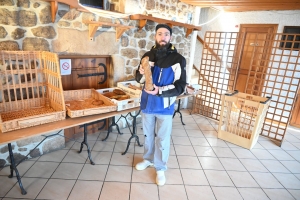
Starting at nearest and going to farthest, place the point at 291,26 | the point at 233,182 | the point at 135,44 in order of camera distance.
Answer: the point at 233,182, the point at 135,44, the point at 291,26

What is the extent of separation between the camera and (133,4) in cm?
266

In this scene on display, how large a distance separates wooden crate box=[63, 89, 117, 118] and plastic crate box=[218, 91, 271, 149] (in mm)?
1815

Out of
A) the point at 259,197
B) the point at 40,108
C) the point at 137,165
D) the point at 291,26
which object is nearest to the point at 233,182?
the point at 259,197

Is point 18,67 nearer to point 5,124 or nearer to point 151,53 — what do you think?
point 5,124

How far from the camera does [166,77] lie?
177cm

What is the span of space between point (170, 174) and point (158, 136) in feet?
1.76

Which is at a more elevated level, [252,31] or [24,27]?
[252,31]

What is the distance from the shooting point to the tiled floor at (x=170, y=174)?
6.06 feet

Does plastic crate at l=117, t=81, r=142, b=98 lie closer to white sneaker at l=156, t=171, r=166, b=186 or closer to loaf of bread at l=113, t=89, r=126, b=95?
loaf of bread at l=113, t=89, r=126, b=95

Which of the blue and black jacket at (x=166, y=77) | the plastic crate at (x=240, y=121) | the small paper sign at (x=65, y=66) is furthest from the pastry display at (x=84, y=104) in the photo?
the plastic crate at (x=240, y=121)

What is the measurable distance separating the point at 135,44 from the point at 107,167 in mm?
1780

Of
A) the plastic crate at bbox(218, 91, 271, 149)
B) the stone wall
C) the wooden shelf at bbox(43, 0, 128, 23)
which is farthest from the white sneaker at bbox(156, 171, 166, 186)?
the wooden shelf at bbox(43, 0, 128, 23)

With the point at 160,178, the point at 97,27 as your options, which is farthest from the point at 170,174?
the point at 97,27

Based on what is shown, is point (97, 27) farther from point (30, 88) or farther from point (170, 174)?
point (170, 174)
